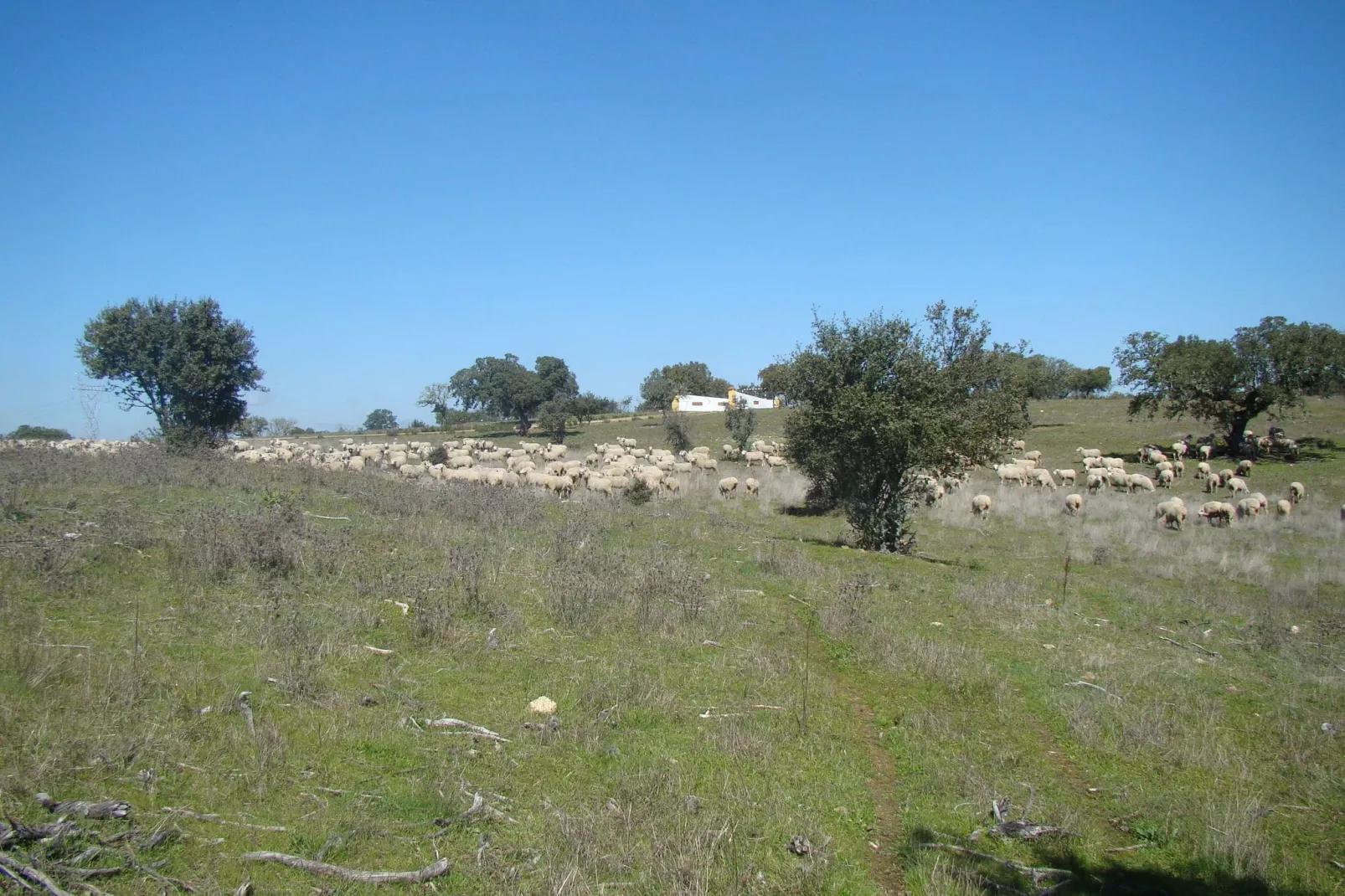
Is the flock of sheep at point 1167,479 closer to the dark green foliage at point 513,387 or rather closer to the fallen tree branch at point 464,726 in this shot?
the fallen tree branch at point 464,726

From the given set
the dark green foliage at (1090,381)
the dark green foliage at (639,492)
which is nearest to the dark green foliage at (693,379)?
the dark green foliage at (1090,381)

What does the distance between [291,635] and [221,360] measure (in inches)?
1131

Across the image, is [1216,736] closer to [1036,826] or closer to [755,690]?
[1036,826]

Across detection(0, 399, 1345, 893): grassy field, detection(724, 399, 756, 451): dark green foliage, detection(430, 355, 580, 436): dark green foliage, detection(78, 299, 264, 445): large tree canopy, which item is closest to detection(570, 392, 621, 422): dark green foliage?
detection(430, 355, 580, 436): dark green foliage

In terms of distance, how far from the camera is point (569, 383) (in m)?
77.8

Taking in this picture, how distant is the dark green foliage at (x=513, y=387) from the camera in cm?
7244

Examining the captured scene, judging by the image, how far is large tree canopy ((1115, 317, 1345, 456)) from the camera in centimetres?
4275

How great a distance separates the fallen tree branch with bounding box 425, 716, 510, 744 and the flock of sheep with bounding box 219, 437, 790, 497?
1990 centimetres

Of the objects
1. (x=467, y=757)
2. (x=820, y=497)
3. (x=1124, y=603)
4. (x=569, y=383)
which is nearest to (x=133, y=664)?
(x=467, y=757)

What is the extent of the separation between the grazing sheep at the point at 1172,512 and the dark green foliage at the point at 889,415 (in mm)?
9459

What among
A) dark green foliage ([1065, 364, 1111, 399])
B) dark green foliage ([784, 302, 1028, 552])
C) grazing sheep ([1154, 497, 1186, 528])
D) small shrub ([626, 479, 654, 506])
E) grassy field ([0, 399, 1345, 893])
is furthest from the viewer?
dark green foliage ([1065, 364, 1111, 399])

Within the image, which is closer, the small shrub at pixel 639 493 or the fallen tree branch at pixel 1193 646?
the fallen tree branch at pixel 1193 646

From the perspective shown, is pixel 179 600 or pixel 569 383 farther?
pixel 569 383

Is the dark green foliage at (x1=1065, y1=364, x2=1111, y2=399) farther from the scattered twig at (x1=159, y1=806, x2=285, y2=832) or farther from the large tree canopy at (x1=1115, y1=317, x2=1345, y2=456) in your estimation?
the scattered twig at (x1=159, y1=806, x2=285, y2=832)
